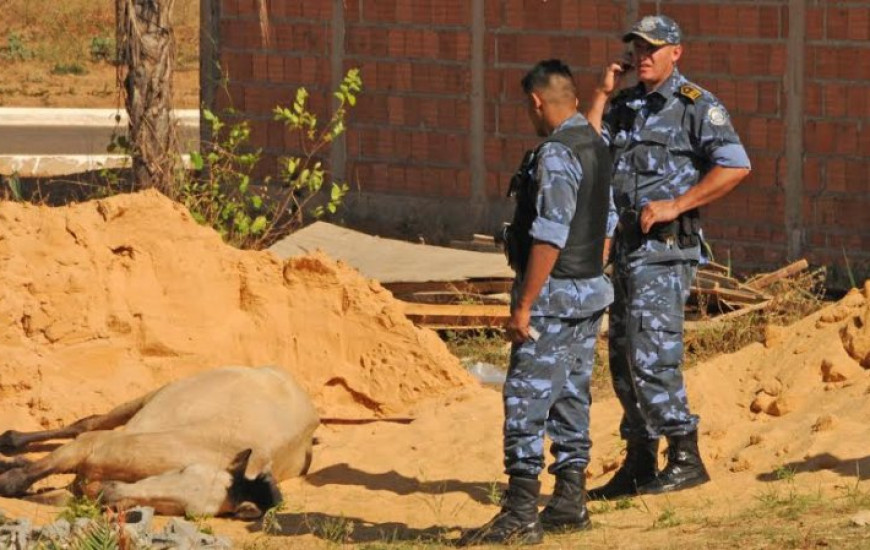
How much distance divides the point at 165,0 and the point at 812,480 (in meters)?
6.31

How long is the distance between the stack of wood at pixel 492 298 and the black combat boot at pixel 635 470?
3.20 m

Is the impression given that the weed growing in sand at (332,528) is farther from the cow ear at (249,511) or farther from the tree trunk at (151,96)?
the tree trunk at (151,96)

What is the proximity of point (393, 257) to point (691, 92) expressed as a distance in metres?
4.62

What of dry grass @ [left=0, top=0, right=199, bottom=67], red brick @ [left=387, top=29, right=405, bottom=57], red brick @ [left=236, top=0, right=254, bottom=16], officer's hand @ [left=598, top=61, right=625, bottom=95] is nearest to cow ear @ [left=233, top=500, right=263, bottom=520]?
officer's hand @ [left=598, top=61, right=625, bottom=95]

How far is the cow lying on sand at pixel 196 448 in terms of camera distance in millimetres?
7168

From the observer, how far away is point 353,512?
7.38m

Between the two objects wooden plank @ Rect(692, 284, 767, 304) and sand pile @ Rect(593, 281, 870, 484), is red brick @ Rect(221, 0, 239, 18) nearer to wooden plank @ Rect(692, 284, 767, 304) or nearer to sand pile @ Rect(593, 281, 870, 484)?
wooden plank @ Rect(692, 284, 767, 304)

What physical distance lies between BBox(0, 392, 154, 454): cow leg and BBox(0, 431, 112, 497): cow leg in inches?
21.7

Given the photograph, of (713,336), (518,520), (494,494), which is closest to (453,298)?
(713,336)

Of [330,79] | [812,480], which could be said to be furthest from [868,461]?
[330,79]

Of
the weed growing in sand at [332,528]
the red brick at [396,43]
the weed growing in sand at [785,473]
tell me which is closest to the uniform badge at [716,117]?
the weed growing in sand at [785,473]

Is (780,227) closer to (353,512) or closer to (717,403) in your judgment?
(717,403)

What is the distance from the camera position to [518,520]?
20.5 ft

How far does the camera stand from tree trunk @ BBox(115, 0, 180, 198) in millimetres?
11758
